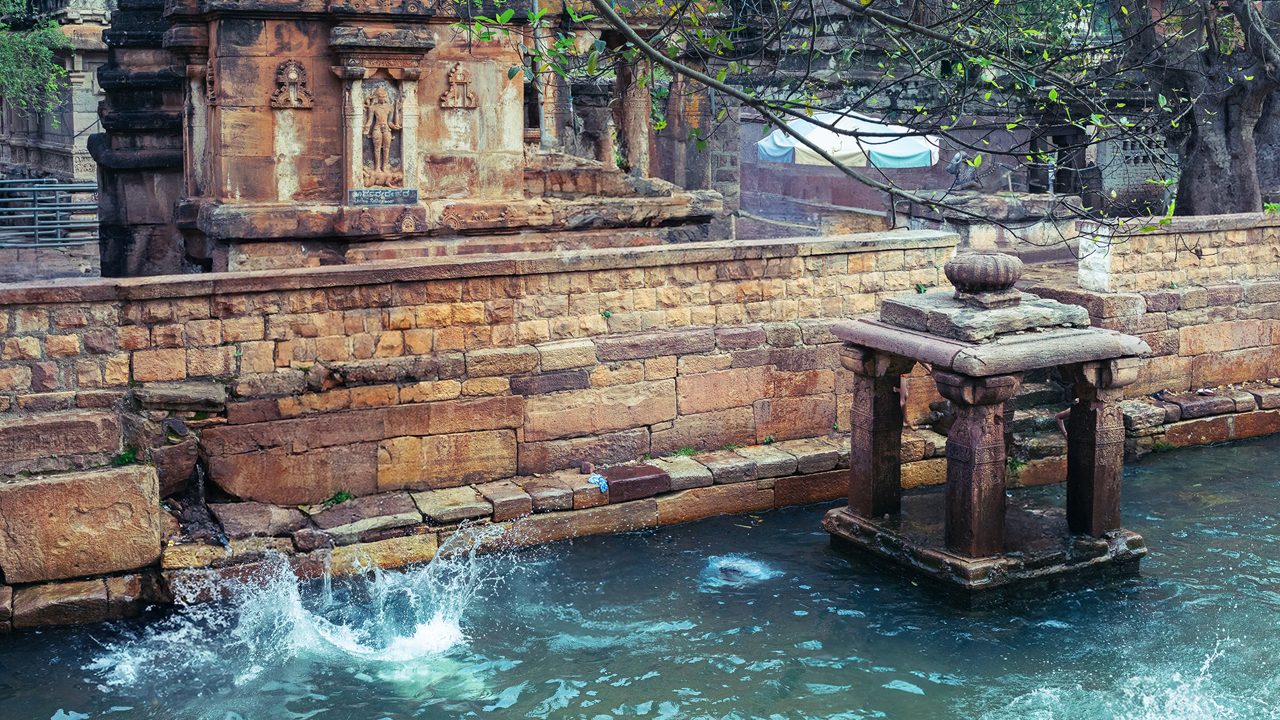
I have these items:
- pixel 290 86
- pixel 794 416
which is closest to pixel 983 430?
pixel 794 416

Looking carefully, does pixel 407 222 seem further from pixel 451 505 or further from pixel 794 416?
pixel 794 416

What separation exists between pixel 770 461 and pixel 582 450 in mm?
1463

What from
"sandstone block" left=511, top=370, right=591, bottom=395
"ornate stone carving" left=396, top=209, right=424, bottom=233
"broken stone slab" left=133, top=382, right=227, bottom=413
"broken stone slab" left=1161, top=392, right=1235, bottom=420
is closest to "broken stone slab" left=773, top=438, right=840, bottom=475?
"sandstone block" left=511, top=370, right=591, bottom=395

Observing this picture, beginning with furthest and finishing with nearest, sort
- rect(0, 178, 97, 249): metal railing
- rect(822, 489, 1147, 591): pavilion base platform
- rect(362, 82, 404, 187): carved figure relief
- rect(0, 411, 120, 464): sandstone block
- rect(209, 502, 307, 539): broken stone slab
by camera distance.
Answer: rect(0, 178, 97, 249): metal railing → rect(362, 82, 404, 187): carved figure relief → rect(822, 489, 1147, 591): pavilion base platform → rect(209, 502, 307, 539): broken stone slab → rect(0, 411, 120, 464): sandstone block

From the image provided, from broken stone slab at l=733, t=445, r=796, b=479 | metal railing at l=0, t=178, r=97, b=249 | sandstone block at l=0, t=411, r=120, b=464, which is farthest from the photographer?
metal railing at l=0, t=178, r=97, b=249

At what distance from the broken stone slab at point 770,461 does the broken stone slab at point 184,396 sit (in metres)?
3.92

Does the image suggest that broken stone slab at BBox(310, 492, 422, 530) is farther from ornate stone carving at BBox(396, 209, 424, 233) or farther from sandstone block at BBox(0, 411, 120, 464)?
ornate stone carving at BBox(396, 209, 424, 233)

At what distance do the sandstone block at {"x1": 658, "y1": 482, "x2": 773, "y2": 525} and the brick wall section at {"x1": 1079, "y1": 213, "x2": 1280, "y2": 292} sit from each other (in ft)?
12.6

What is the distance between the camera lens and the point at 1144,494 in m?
10.8

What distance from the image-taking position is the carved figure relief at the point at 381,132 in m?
10.8

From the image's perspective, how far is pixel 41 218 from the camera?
62.0 ft

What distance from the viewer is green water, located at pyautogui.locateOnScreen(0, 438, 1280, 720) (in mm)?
7211

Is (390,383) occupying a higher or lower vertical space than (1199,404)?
higher

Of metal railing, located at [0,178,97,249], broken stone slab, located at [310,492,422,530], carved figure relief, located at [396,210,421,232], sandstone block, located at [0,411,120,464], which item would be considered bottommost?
broken stone slab, located at [310,492,422,530]
